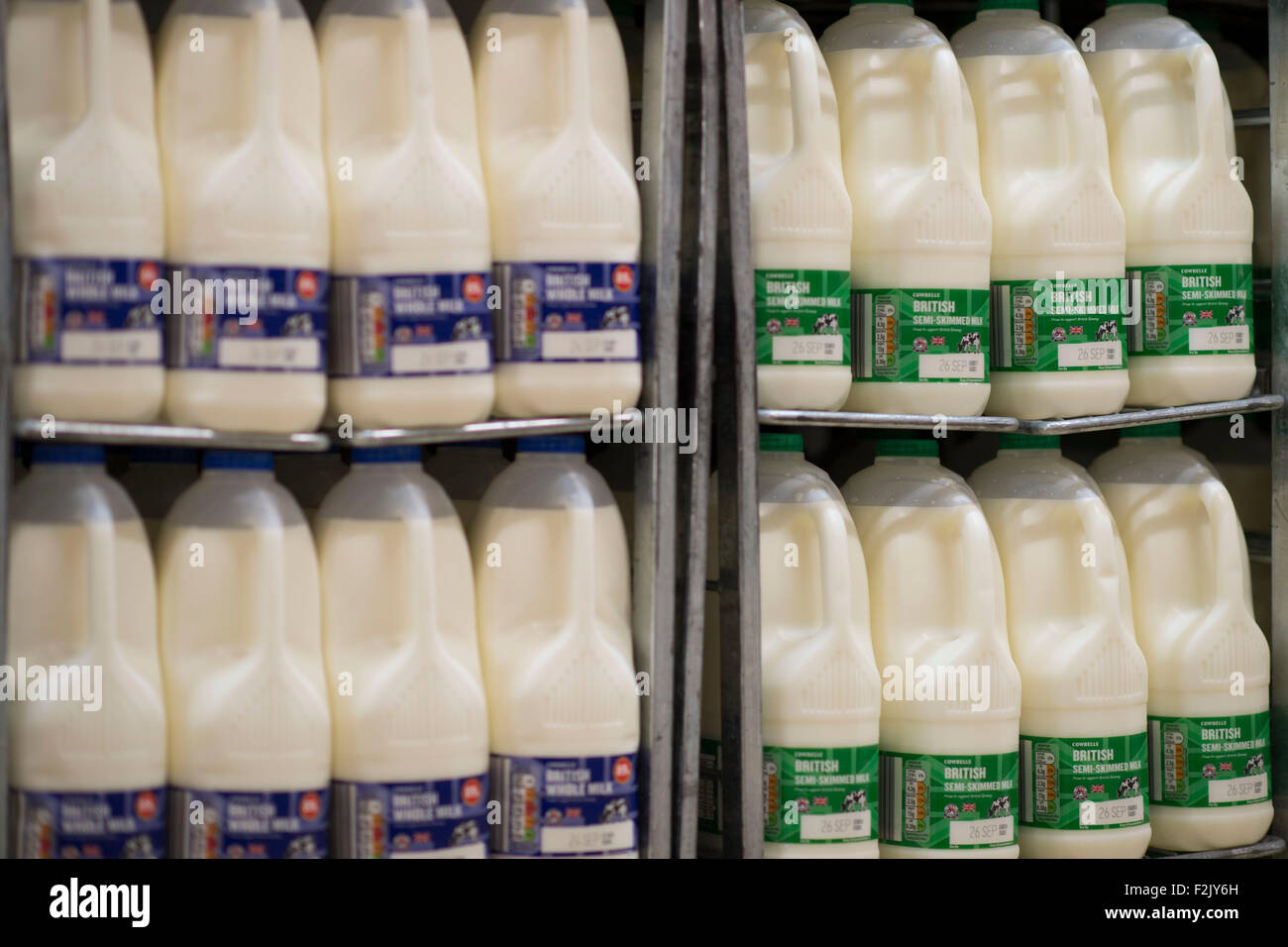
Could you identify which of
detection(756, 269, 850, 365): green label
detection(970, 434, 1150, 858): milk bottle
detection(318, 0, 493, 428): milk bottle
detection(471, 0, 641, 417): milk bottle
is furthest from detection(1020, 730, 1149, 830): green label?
detection(318, 0, 493, 428): milk bottle

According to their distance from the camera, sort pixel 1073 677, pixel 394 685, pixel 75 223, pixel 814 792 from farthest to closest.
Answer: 1. pixel 1073 677
2. pixel 814 792
3. pixel 394 685
4. pixel 75 223

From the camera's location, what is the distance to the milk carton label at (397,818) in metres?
1.87

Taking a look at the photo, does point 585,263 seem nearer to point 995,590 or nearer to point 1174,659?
point 995,590

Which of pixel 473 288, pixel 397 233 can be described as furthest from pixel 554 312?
pixel 397 233

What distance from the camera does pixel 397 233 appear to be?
1876 mm

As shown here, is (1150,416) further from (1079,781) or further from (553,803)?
(553,803)

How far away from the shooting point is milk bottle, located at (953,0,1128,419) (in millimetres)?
2262

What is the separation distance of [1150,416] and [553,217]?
95 cm

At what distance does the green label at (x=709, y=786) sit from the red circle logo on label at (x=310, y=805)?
1.84ft

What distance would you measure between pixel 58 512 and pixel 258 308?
1.04 ft

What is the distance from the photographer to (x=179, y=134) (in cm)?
181

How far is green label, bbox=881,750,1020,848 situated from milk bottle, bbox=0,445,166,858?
101 cm

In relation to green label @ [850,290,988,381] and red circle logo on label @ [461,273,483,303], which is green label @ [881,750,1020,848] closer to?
green label @ [850,290,988,381]
